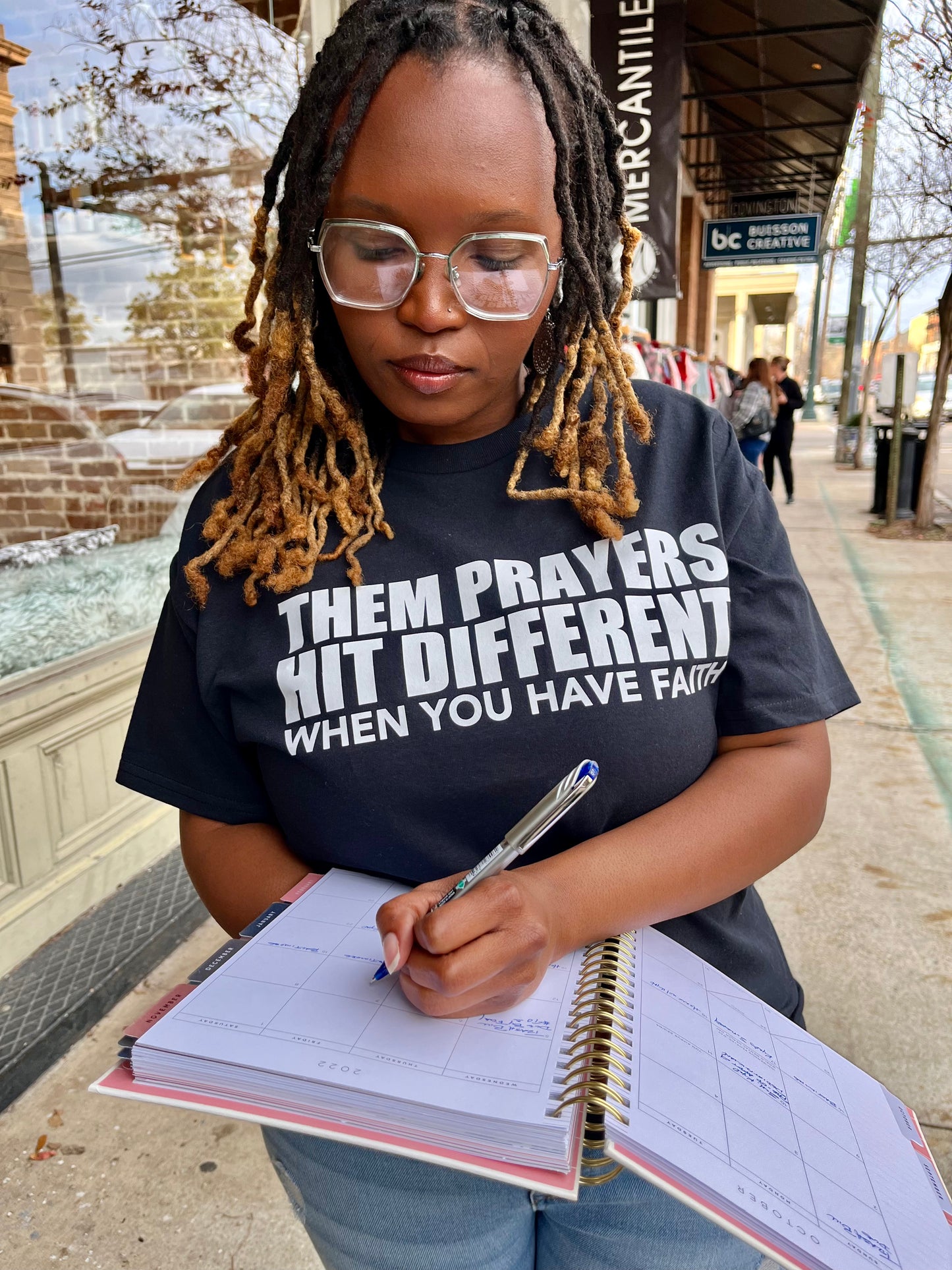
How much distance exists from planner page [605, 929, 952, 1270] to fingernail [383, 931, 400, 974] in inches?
8.1

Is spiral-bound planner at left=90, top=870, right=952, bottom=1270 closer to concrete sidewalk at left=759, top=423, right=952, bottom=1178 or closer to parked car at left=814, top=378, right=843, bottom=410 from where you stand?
concrete sidewalk at left=759, top=423, right=952, bottom=1178

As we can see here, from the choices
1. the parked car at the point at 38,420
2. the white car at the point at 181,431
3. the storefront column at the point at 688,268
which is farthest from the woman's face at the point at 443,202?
the storefront column at the point at 688,268

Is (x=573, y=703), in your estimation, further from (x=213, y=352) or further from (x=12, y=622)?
Answer: (x=213, y=352)

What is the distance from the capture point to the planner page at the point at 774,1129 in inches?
29.5

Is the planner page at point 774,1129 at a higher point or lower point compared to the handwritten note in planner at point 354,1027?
lower

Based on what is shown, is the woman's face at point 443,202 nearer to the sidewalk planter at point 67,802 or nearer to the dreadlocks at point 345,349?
the dreadlocks at point 345,349

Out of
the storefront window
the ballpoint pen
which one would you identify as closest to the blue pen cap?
the ballpoint pen

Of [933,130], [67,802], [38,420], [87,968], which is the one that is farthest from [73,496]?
[933,130]

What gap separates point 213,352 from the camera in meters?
4.43

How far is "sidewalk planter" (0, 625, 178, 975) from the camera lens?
2717 mm

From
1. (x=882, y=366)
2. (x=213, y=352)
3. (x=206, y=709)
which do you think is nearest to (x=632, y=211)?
(x=213, y=352)

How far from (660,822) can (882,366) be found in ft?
37.0

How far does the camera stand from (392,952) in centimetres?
82

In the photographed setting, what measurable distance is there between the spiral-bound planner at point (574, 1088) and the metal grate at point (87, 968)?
1766 millimetres
